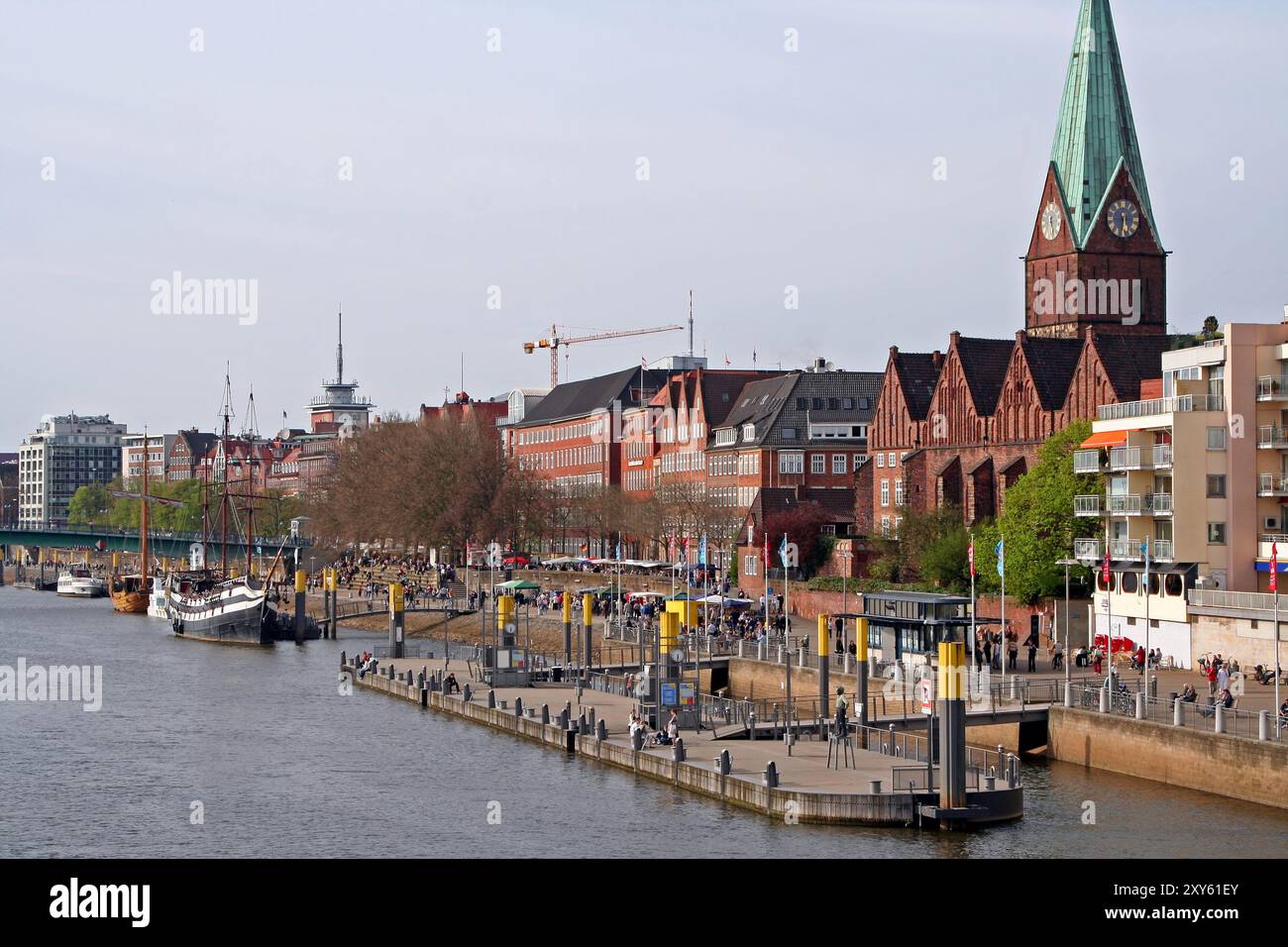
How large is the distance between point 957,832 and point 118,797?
23.2 m

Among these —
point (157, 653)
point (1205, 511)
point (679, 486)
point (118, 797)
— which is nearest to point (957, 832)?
point (118, 797)

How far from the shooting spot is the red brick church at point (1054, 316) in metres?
101

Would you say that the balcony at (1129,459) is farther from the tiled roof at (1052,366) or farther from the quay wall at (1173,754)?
the tiled roof at (1052,366)

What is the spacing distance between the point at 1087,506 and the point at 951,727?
3411cm

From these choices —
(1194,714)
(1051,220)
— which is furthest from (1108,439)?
(1051,220)

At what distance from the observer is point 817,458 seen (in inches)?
5133

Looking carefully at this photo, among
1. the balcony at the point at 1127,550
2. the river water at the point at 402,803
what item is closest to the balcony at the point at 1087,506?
the balcony at the point at 1127,550

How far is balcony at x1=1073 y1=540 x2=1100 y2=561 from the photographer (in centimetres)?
7606

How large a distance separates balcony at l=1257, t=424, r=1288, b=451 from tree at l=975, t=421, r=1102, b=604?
952 centimetres

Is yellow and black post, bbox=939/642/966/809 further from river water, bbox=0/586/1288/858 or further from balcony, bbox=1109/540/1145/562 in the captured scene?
balcony, bbox=1109/540/1145/562

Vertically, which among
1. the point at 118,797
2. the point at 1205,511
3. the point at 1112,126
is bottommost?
the point at 118,797

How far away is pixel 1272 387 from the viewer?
70.5 meters
